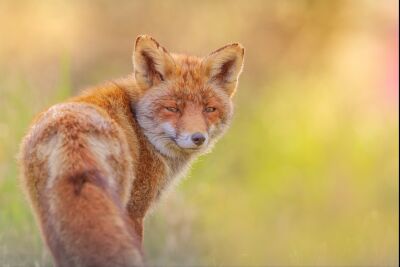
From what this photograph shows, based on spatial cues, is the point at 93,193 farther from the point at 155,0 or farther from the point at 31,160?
the point at 155,0

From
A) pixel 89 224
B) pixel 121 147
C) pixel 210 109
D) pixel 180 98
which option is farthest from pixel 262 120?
pixel 89 224

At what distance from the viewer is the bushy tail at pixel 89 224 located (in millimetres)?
4207

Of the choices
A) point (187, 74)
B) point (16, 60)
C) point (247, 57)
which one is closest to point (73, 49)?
point (16, 60)

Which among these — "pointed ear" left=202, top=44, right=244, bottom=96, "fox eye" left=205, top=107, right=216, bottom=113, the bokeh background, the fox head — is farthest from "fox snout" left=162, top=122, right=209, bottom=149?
the bokeh background

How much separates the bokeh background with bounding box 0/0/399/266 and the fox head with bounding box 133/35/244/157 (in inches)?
56.0

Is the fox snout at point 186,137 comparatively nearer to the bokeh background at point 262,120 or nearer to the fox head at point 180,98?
the fox head at point 180,98

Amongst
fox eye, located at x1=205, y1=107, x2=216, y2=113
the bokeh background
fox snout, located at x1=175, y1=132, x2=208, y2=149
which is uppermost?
fox eye, located at x1=205, y1=107, x2=216, y2=113

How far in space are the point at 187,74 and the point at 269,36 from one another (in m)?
7.22

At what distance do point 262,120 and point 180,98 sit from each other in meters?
4.82

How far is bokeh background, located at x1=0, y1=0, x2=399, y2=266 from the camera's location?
7637 mm

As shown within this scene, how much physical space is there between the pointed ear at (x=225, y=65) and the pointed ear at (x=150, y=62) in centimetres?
27

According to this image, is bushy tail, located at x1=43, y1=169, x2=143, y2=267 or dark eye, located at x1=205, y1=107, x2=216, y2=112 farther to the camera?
dark eye, located at x1=205, y1=107, x2=216, y2=112

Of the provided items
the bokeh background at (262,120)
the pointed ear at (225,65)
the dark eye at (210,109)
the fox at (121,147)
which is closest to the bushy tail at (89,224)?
the fox at (121,147)

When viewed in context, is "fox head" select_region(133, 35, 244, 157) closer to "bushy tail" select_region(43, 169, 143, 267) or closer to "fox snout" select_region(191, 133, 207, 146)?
"fox snout" select_region(191, 133, 207, 146)
